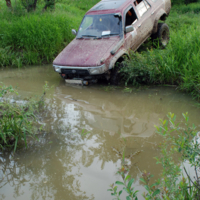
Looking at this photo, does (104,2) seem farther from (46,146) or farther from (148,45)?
(46,146)

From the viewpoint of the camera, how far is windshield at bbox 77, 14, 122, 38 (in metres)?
5.75

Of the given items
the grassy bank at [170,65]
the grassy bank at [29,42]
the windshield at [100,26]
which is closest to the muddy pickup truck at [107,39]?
the windshield at [100,26]

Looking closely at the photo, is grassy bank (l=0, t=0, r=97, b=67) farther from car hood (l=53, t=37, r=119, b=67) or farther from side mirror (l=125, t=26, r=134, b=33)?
side mirror (l=125, t=26, r=134, b=33)

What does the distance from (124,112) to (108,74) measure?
157cm

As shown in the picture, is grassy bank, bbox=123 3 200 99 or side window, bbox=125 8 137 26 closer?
grassy bank, bbox=123 3 200 99

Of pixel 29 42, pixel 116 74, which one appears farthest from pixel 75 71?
pixel 29 42

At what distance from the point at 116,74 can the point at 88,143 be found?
2628 millimetres

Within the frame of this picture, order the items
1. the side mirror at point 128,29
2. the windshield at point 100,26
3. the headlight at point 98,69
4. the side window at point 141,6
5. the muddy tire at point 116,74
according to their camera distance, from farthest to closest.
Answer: the side window at point 141,6 → the windshield at point 100,26 → the side mirror at point 128,29 → the muddy tire at point 116,74 → the headlight at point 98,69

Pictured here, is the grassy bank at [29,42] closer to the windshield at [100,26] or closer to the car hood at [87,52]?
the windshield at [100,26]

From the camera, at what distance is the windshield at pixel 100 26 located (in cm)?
575

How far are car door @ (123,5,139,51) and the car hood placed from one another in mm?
364

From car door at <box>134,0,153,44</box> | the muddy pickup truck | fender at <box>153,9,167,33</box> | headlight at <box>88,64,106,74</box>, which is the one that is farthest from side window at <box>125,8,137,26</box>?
headlight at <box>88,64,106,74</box>

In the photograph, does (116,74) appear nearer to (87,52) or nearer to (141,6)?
(87,52)

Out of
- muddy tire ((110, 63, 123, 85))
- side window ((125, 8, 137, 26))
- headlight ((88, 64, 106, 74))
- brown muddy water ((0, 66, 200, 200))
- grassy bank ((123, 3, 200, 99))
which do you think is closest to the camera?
brown muddy water ((0, 66, 200, 200))
